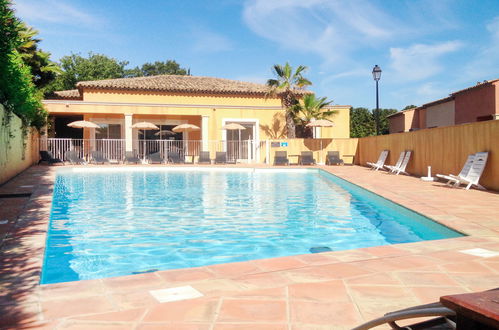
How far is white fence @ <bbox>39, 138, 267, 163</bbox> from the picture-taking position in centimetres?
2130

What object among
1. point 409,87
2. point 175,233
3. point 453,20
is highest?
point 453,20

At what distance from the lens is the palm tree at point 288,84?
72.6ft

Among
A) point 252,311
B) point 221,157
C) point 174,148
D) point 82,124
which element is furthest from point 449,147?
point 82,124

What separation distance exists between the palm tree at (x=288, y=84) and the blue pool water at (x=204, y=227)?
11.9m

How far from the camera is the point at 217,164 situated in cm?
2062

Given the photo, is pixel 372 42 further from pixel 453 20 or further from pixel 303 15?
pixel 303 15

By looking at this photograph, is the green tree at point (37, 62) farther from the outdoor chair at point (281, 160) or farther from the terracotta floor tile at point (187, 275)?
the terracotta floor tile at point (187, 275)

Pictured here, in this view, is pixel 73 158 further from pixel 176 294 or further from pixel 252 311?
pixel 252 311

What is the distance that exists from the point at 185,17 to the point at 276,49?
24.4 feet

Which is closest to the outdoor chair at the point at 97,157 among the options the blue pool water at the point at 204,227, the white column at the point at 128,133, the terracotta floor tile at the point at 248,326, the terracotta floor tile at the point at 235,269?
the white column at the point at 128,133

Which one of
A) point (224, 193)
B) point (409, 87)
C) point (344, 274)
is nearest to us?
point (344, 274)

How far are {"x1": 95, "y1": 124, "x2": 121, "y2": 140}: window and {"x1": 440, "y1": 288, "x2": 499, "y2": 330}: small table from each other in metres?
22.5

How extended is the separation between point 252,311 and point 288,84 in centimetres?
2042

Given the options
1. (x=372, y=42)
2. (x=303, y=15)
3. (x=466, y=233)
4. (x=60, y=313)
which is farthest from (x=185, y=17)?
(x=60, y=313)
